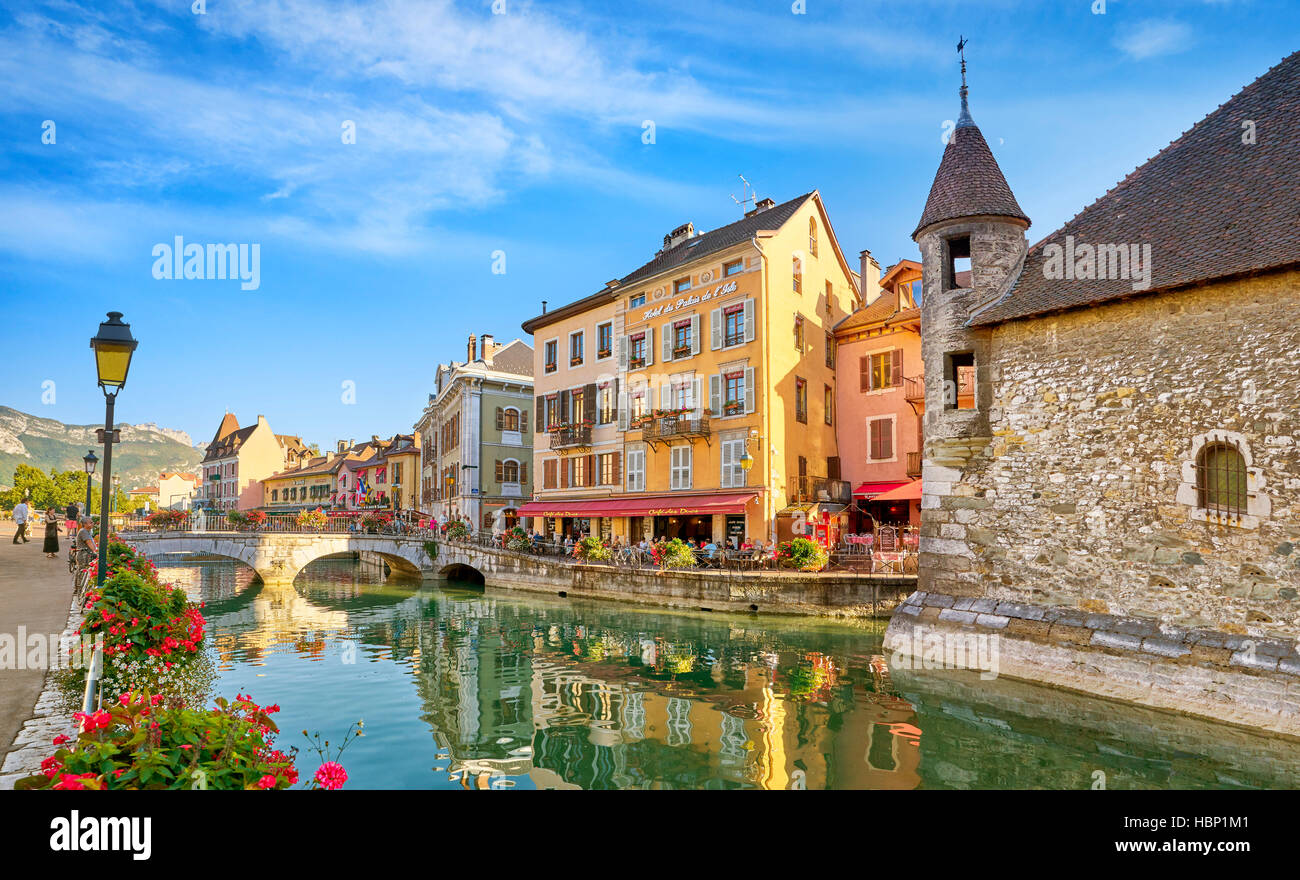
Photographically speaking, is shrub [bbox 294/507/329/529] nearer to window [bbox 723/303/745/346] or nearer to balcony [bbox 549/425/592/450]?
balcony [bbox 549/425/592/450]

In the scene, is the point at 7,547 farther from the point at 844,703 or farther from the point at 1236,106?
the point at 1236,106

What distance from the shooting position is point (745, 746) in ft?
30.8

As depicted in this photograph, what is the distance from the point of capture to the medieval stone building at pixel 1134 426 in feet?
32.6

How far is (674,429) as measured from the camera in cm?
2669

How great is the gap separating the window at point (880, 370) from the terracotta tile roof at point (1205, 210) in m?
13.0

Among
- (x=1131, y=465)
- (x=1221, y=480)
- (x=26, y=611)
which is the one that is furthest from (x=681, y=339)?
(x=26, y=611)

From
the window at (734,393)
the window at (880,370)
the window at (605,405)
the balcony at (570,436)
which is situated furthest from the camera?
the balcony at (570,436)

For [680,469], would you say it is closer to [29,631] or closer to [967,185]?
[967,185]

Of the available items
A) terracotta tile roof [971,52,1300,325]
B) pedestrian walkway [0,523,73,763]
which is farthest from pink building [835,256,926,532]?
pedestrian walkway [0,523,73,763]

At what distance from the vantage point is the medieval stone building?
32.6ft

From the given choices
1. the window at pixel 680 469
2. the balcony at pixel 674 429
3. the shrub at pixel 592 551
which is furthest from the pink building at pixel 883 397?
the shrub at pixel 592 551

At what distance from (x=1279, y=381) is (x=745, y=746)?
878 cm

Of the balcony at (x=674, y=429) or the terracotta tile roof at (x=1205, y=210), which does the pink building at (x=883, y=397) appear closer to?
the balcony at (x=674, y=429)
